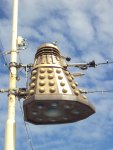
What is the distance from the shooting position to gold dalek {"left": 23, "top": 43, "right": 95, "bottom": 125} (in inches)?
373

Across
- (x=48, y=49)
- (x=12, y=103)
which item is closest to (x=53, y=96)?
(x=12, y=103)

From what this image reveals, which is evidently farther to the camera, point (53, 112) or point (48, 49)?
point (48, 49)

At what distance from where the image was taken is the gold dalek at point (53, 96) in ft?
31.1

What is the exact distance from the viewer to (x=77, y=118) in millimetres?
10203

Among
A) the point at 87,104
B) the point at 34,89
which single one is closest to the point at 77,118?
the point at 87,104

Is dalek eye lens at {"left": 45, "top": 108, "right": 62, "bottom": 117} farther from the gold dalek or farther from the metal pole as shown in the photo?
the metal pole

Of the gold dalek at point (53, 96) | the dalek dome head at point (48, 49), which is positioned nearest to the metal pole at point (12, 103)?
the gold dalek at point (53, 96)

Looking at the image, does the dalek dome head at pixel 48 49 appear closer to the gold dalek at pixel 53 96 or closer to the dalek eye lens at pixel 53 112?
the gold dalek at pixel 53 96

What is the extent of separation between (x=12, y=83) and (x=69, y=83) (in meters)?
1.39

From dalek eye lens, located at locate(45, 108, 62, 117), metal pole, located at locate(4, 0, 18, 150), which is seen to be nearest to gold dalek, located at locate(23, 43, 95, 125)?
dalek eye lens, located at locate(45, 108, 62, 117)

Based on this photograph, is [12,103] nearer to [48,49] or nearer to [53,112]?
[53,112]

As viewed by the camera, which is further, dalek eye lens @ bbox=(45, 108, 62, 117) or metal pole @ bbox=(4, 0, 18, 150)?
dalek eye lens @ bbox=(45, 108, 62, 117)

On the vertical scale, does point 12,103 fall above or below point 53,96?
above

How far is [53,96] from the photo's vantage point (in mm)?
9438
